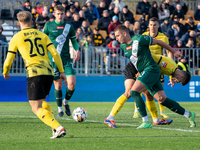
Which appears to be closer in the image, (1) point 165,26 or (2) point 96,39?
(2) point 96,39

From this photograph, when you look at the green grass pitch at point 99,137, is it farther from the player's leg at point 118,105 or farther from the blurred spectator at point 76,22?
the blurred spectator at point 76,22

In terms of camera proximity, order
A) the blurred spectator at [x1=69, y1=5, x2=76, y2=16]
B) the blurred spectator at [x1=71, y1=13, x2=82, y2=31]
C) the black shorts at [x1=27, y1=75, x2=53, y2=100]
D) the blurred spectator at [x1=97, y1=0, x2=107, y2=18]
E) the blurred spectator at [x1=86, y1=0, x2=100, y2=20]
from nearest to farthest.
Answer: the black shorts at [x1=27, y1=75, x2=53, y2=100]
the blurred spectator at [x1=71, y1=13, x2=82, y2=31]
the blurred spectator at [x1=69, y1=5, x2=76, y2=16]
the blurred spectator at [x1=86, y1=0, x2=100, y2=20]
the blurred spectator at [x1=97, y1=0, x2=107, y2=18]

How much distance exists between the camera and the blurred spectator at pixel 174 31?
17703 millimetres

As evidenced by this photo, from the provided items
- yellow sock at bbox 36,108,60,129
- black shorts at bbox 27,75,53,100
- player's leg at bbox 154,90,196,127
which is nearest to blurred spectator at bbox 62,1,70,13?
player's leg at bbox 154,90,196,127

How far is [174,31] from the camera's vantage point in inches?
711

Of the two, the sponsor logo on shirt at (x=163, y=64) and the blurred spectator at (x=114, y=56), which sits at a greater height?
the sponsor logo on shirt at (x=163, y=64)

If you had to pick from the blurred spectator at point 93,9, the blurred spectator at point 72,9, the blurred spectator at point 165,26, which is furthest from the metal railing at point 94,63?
the blurred spectator at point 93,9

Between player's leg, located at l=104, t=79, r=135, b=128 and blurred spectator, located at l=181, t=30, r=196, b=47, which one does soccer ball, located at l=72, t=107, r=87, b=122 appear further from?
blurred spectator, located at l=181, t=30, r=196, b=47

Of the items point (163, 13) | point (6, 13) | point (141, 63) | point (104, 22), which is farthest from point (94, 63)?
point (141, 63)

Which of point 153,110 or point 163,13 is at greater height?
point 163,13

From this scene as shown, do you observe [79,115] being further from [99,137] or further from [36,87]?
[36,87]

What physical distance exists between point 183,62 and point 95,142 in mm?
10329

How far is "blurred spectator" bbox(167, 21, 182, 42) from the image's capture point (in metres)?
17.7

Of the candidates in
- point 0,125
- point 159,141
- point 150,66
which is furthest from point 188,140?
point 0,125
